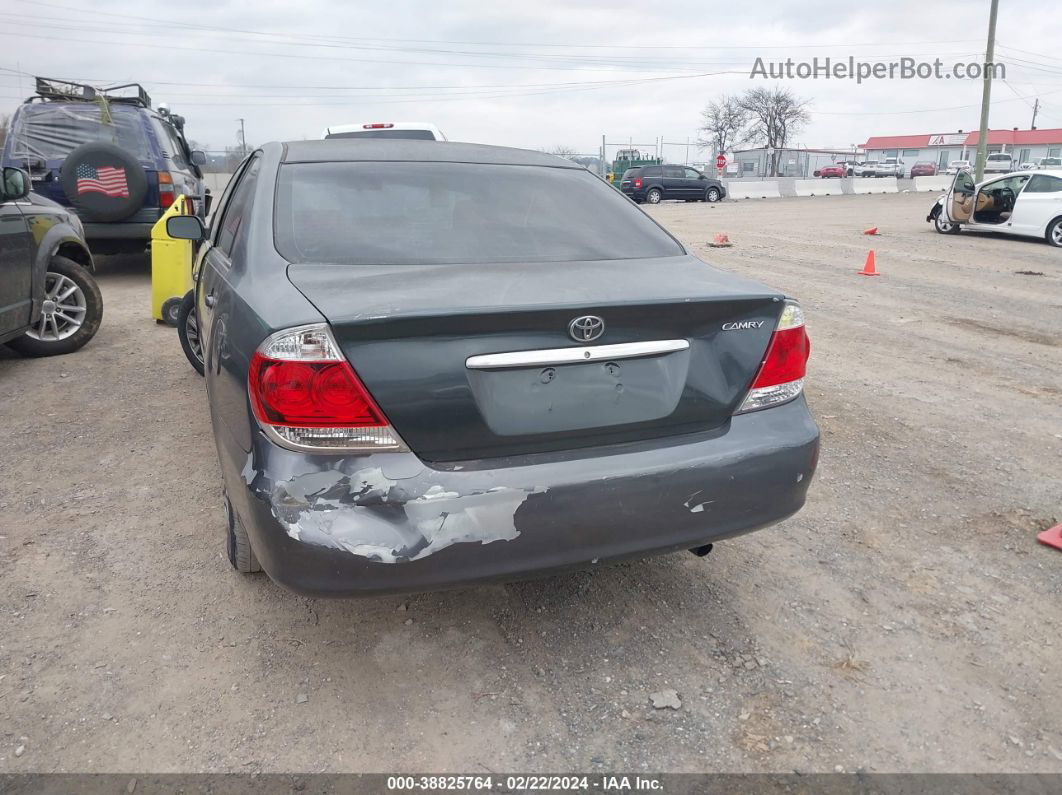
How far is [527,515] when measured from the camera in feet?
7.07

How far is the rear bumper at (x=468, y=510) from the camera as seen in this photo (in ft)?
6.82

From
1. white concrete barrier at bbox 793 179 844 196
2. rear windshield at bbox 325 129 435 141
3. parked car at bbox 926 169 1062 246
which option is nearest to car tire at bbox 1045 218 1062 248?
parked car at bbox 926 169 1062 246

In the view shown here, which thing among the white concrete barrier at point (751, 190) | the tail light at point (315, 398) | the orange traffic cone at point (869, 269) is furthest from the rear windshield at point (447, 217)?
the white concrete barrier at point (751, 190)

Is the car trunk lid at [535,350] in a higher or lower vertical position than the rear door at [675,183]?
lower

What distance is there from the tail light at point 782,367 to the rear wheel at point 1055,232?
1572 cm

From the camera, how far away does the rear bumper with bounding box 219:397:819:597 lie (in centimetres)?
208

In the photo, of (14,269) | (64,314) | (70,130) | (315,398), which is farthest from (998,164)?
(315,398)

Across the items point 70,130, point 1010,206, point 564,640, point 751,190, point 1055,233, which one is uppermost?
point 751,190

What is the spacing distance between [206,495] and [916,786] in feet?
10.4

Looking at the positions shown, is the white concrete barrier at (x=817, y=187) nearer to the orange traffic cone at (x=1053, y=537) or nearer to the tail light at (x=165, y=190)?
the tail light at (x=165, y=190)

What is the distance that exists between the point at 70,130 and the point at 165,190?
174 centimetres

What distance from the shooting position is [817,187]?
120 feet

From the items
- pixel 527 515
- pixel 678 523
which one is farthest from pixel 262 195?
pixel 678 523

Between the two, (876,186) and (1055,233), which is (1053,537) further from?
(876,186)
